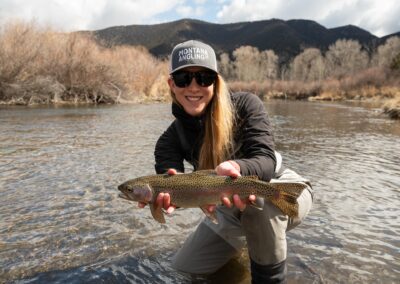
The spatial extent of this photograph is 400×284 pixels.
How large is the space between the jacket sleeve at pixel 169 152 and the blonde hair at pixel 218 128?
295 millimetres

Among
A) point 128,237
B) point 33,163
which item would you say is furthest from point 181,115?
point 33,163

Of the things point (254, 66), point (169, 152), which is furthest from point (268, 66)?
point (169, 152)

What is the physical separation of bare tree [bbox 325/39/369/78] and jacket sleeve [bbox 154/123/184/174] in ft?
308

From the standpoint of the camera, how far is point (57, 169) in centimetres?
829

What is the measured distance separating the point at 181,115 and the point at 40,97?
3234 cm

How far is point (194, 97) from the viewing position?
10.7ft

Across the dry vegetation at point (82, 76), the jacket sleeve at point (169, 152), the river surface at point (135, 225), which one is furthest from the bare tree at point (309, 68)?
the jacket sleeve at point (169, 152)

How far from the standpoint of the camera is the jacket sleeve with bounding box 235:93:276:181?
115 inches

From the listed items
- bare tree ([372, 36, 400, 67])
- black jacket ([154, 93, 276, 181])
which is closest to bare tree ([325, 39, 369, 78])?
bare tree ([372, 36, 400, 67])

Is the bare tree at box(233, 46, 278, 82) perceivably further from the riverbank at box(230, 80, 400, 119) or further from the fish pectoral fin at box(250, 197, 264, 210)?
the fish pectoral fin at box(250, 197, 264, 210)

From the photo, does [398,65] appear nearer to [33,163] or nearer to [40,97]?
[40,97]

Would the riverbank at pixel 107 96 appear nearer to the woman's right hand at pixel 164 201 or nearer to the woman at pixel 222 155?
the woman at pixel 222 155

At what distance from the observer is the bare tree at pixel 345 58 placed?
92.6 metres

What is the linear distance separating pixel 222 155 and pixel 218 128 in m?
0.26
